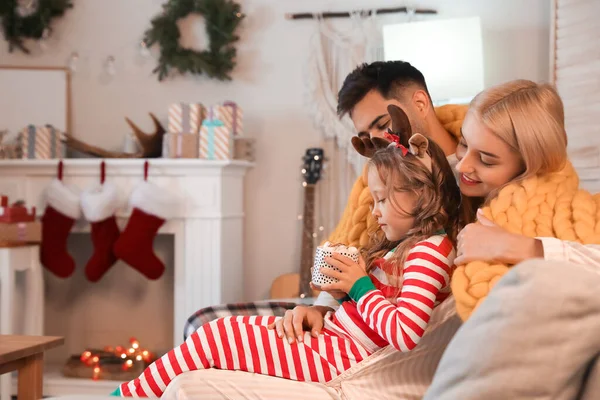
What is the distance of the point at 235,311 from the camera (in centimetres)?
203

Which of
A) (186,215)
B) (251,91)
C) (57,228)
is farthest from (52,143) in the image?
(251,91)

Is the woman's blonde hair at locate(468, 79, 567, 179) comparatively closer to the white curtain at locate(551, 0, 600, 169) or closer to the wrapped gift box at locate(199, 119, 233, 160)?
the white curtain at locate(551, 0, 600, 169)

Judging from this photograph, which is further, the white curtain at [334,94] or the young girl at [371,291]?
the white curtain at [334,94]

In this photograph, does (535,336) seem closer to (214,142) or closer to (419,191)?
(419,191)

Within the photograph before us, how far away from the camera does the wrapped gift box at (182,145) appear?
3.25 metres

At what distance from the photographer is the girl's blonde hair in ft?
4.80

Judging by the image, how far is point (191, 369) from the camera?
1.43m

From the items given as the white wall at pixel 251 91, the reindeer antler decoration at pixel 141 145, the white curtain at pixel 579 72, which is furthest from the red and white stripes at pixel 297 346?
the white wall at pixel 251 91

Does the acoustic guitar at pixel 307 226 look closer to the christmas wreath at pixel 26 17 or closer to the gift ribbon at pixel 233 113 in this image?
the gift ribbon at pixel 233 113

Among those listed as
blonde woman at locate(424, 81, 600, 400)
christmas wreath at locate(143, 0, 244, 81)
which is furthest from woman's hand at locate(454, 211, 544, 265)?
christmas wreath at locate(143, 0, 244, 81)

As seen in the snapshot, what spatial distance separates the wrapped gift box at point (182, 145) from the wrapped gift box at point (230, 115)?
0.13m

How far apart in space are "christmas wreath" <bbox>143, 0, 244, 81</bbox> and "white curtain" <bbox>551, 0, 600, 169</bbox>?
148 centimetres

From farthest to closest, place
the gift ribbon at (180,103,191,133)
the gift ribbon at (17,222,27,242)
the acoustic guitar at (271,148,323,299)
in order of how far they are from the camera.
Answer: the acoustic guitar at (271,148,323,299) < the gift ribbon at (180,103,191,133) < the gift ribbon at (17,222,27,242)

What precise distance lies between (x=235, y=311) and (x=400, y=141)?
759mm
